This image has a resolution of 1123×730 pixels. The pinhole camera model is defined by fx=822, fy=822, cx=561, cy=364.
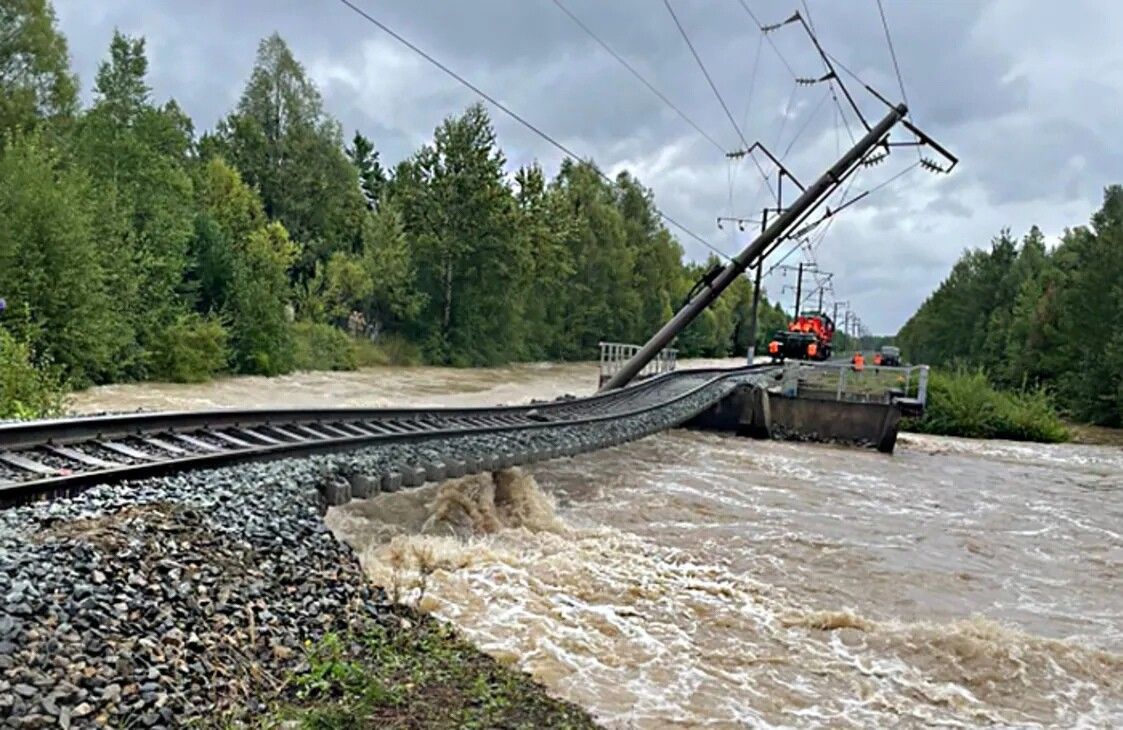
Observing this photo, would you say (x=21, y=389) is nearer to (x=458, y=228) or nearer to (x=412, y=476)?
(x=412, y=476)

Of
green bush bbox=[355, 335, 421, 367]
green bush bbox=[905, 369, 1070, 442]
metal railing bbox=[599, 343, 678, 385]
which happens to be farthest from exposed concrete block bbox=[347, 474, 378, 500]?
green bush bbox=[355, 335, 421, 367]

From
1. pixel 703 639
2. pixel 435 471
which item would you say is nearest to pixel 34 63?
pixel 435 471

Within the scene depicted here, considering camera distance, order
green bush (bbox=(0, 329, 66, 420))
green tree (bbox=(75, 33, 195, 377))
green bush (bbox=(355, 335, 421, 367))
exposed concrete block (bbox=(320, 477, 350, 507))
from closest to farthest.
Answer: exposed concrete block (bbox=(320, 477, 350, 507)), green bush (bbox=(0, 329, 66, 420)), green tree (bbox=(75, 33, 195, 377)), green bush (bbox=(355, 335, 421, 367))

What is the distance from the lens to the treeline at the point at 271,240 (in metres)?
20.3

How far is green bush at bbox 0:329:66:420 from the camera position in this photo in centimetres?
1084

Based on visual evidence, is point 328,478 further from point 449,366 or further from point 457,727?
point 449,366

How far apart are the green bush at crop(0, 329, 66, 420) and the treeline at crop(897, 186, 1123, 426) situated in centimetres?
3927

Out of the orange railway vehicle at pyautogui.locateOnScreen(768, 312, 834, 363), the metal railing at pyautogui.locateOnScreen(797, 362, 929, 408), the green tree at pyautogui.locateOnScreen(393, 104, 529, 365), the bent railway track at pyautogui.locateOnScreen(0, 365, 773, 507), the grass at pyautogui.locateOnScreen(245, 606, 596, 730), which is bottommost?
the grass at pyautogui.locateOnScreen(245, 606, 596, 730)

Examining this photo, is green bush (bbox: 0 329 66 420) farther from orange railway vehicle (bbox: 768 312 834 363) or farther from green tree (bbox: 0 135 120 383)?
orange railway vehicle (bbox: 768 312 834 363)

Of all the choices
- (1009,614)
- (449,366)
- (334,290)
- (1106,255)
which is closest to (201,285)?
(334,290)

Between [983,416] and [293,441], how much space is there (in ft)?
91.8

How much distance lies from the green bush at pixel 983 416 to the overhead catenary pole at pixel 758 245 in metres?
11.2

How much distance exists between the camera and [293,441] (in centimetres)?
888

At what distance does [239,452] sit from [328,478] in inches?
33.4
